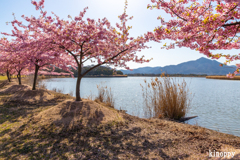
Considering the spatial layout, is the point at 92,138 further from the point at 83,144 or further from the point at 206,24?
the point at 206,24

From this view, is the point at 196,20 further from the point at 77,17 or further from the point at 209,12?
the point at 77,17

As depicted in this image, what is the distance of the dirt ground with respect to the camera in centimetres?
315

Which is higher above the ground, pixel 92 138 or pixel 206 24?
pixel 206 24

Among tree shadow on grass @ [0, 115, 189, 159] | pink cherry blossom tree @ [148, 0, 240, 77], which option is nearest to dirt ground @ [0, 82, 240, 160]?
tree shadow on grass @ [0, 115, 189, 159]

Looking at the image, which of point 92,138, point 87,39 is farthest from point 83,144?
point 87,39

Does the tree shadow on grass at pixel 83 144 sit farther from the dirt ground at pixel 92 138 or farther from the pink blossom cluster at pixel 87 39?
the pink blossom cluster at pixel 87 39

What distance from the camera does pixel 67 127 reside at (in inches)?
179

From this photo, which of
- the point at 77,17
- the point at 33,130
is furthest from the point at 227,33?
the point at 33,130

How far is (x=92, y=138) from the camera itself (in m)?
3.95

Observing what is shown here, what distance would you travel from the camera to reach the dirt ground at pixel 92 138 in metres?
3.15

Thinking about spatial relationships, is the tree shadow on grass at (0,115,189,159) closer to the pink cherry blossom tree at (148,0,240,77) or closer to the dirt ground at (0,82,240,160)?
the dirt ground at (0,82,240,160)

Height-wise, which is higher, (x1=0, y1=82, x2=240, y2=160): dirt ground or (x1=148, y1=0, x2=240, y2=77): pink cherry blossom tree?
(x1=148, y1=0, x2=240, y2=77): pink cherry blossom tree

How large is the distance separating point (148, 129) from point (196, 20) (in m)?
3.49

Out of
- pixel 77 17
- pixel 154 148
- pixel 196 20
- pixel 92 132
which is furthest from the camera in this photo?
pixel 77 17
